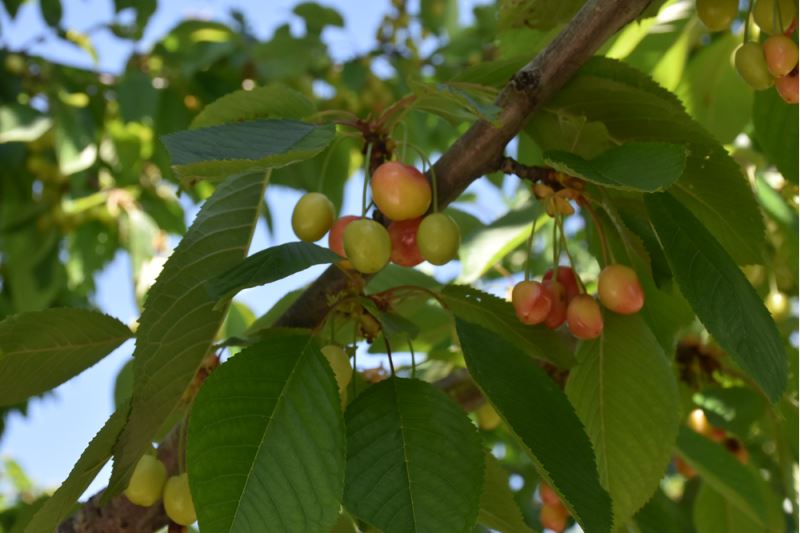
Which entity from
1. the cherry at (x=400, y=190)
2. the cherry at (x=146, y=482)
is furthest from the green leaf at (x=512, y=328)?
the cherry at (x=146, y=482)

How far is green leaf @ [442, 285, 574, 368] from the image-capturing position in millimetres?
1046

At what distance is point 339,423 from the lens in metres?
0.79

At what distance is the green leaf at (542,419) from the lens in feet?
2.50

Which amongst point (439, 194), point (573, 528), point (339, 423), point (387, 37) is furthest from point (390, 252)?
point (387, 37)

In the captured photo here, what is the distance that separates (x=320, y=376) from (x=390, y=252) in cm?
17

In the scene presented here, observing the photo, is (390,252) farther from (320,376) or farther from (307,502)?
(307,502)

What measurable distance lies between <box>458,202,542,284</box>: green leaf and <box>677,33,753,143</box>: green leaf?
0.32 meters

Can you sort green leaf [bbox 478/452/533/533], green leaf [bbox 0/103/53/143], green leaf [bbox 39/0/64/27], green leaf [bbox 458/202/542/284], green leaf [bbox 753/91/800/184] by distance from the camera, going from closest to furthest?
green leaf [bbox 478/452/533/533] < green leaf [bbox 753/91/800/184] < green leaf [bbox 458/202/542/284] < green leaf [bbox 0/103/53/143] < green leaf [bbox 39/0/64/27]

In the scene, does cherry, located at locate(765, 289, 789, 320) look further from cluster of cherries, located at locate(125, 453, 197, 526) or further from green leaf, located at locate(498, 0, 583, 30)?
cluster of cherries, located at locate(125, 453, 197, 526)

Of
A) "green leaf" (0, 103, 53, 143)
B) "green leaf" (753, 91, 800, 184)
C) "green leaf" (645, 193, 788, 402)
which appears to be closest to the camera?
"green leaf" (645, 193, 788, 402)

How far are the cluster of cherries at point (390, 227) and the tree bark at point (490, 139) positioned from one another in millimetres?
50

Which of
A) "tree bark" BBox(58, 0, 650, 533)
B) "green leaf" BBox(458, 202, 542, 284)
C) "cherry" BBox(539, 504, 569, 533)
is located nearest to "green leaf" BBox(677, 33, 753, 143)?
"green leaf" BBox(458, 202, 542, 284)

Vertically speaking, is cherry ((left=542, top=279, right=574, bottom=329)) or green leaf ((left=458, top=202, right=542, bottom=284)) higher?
green leaf ((left=458, top=202, right=542, bottom=284))

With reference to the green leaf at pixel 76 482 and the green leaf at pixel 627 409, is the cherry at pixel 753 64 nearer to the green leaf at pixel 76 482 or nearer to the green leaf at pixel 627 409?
the green leaf at pixel 627 409
